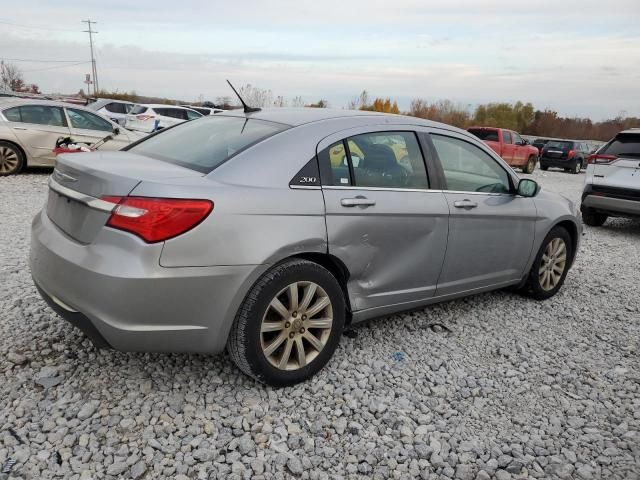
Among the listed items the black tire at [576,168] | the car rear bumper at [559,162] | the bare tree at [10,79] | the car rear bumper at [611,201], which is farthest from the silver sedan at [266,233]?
the bare tree at [10,79]

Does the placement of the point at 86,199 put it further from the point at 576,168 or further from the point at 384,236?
the point at 576,168

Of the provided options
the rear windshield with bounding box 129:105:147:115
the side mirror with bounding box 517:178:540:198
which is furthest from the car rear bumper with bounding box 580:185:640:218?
the rear windshield with bounding box 129:105:147:115

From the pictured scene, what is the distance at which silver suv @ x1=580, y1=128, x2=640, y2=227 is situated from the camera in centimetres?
804

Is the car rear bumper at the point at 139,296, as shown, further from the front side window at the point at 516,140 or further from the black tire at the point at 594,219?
the front side window at the point at 516,140

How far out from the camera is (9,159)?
32.6 feet

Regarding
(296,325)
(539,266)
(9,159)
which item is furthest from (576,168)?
(296,325)

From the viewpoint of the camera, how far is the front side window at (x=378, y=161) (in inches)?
125

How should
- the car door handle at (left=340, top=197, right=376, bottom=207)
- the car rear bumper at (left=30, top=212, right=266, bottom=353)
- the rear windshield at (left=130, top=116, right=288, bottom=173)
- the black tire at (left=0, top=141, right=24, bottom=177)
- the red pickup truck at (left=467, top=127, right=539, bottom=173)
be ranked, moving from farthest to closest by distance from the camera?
the red pickup truck at (left=467, top=127, right=539, bottom=173)
the black tire at (left=0, top=141, right=24, bottom=177)
the car door handle at (left=340, top=197, right=376, bottom=207)
the rear windshield at (left=130, top=116, right=288, bottom=173)
the car rear bumper at (left=30, top=212, right=266, bottom=353)

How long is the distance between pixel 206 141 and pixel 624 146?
298 inches

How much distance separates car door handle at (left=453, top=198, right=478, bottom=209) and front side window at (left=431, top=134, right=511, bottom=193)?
97 millimetres

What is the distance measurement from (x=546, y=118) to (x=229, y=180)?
71.9 m

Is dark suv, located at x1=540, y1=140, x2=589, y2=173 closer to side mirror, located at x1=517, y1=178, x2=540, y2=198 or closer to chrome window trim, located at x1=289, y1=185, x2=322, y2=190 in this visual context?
side mirror, located at x1=517, y1=178, x2=540, y2=198

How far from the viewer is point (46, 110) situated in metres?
10.4

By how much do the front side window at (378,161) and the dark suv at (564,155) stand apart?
2397 cm
